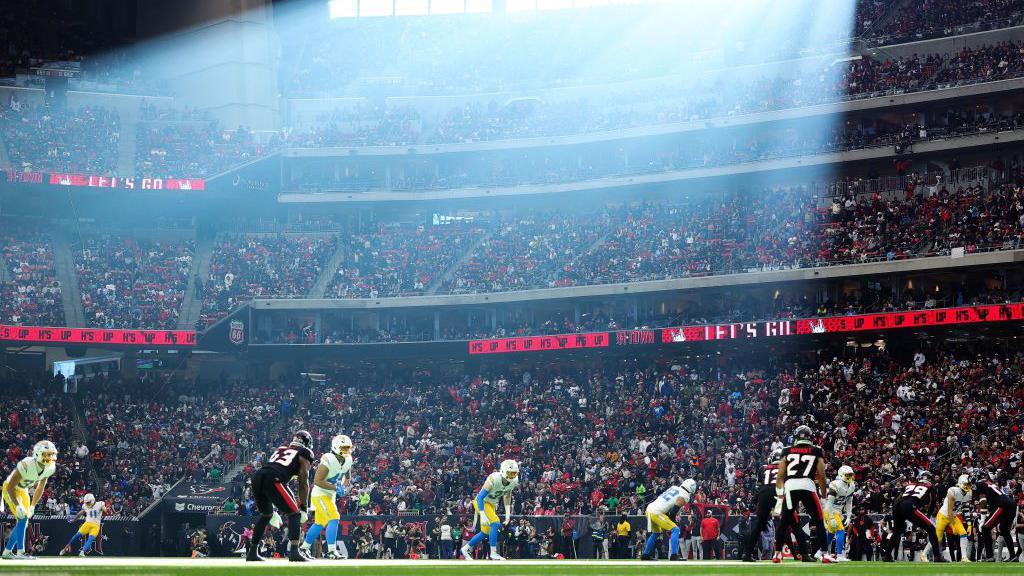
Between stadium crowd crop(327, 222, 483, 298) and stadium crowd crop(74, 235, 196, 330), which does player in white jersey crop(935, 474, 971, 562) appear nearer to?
stadium crowd crop(327, 222, 483, 298)

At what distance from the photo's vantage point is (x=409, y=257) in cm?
6016

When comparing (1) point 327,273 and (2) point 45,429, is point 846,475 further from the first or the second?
(1) point 327,273

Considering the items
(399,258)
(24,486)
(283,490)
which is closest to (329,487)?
(283,490)

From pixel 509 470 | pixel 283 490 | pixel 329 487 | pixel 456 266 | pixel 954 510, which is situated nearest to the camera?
pixel 283 490

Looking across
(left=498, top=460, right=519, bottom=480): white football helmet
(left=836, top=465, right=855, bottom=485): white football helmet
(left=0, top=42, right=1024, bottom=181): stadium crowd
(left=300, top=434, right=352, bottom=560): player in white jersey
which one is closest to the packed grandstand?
(left=0, top=42, right=1024, bottom=181): stadium crowd

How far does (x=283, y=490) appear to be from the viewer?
19266 millimetres

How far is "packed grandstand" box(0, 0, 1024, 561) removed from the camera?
40.7 metres

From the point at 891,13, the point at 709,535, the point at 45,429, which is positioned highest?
the point at 891,13

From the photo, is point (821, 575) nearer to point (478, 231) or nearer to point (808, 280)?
point (808, 280)

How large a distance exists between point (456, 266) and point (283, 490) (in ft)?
132

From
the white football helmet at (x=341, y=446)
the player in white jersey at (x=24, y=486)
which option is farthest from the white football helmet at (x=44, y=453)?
the white football helmet at (x=341, y=446)

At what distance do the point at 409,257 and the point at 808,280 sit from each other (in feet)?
66.3

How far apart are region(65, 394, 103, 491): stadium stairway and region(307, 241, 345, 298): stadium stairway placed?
40.3 feet

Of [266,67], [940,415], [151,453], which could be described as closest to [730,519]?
[940,415]
